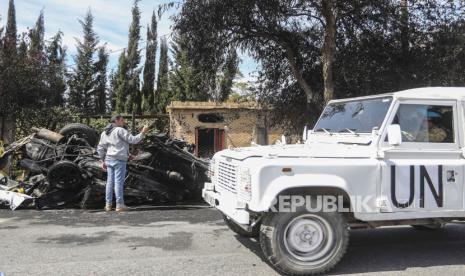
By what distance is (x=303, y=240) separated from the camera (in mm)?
5293

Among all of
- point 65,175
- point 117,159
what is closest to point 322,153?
point 117,159

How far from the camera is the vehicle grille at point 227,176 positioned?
18.5ft

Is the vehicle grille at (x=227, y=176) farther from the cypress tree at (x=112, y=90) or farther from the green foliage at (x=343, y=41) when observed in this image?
the cypress tree at (x=112, y=90)

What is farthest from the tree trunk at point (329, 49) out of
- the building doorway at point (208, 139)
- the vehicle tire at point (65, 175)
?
the building doorway at point (208, 139)

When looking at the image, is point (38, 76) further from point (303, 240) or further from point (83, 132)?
point (303, 240)

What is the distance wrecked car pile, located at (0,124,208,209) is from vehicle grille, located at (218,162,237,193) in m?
3.54

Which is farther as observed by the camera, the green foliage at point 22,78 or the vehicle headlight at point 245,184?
the green foliage at point 22,78

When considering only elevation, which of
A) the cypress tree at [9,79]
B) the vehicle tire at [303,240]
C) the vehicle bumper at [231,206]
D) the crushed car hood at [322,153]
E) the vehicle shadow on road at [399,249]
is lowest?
the vehicle shadow on road at [399,249]

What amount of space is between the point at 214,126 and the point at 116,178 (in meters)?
8.92

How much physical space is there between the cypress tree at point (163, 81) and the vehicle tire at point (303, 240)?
2520 cm

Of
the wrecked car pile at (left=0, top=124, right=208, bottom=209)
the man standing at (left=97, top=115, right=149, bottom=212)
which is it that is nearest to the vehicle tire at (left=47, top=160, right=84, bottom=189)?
the wrecked car pile at (left=0, top=124, right=208, bottom=209)

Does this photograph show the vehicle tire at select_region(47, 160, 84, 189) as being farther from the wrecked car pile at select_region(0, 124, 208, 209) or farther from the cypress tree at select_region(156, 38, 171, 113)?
the cypress tree at select_region(156, 38, 171, 113)

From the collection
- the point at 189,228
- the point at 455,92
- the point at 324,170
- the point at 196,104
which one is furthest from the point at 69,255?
the point at 196,104

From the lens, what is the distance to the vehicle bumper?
5.23m
